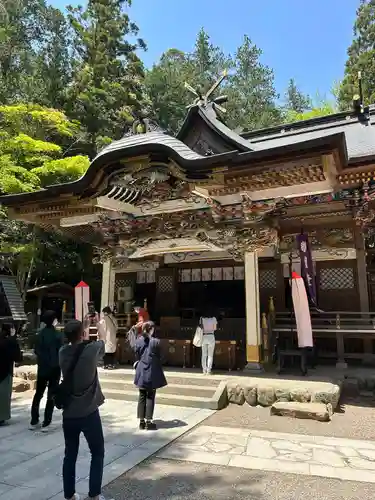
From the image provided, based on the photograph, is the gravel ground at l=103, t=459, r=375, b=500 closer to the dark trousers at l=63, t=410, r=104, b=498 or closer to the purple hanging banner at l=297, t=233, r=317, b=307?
the dark trousers at l=63, t=410, r=104, b=498

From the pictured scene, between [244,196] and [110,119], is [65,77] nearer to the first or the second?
[110,119]

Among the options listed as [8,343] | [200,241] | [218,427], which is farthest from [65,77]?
[218,427]

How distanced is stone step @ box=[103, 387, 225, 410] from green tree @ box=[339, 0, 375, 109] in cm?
2336

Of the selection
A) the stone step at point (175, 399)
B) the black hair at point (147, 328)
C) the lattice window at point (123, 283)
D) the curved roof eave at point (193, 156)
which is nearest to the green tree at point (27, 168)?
the lattice window at point (123, 283)

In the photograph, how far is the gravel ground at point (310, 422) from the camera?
526 centimetres

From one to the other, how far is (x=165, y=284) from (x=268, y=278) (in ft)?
11.4

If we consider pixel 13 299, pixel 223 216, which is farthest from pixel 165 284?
pixel 13 299

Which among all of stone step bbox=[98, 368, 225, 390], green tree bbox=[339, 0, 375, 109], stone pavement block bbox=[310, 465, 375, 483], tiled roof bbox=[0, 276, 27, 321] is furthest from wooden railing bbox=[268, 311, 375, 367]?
green tree bbox=[339, 0, 375, 109]

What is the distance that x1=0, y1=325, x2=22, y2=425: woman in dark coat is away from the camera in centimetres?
546

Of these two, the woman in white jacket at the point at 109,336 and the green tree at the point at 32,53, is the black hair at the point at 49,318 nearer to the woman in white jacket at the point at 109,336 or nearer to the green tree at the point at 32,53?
the woman in white jacket at the point at 109,336

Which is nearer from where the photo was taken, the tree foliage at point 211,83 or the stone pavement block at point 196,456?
the stone pavement block at point 196,456

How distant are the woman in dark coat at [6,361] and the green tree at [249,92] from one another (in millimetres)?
28005

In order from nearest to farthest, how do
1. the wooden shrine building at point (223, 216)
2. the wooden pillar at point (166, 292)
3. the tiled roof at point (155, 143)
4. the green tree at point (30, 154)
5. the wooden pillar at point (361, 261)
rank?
the wooden shrine building at point (223, 216) < the tiled roof at point (155, 143) < the wooden pillar at point (361, 261) < the wooden pillar at point (166, 292) < the green tree at point (30, 154)

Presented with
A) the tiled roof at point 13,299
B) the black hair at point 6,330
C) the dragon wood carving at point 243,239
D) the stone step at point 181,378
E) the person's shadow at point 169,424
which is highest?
the dragon wood carving at point 243,239
